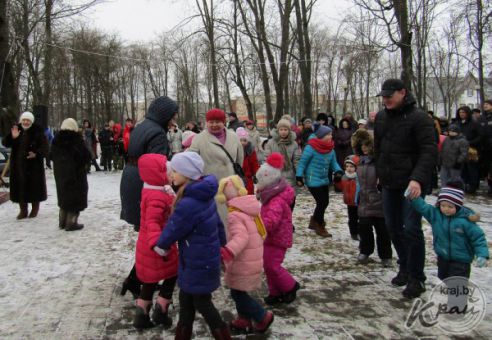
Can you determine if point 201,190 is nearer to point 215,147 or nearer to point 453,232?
point 215,147

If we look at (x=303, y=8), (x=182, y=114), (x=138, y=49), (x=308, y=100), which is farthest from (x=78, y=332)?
(x=182, y=114)

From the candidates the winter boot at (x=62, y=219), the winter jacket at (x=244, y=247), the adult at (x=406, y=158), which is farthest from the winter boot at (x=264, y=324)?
the winter boot at (x=62, y=219)

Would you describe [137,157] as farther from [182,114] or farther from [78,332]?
[182,114]

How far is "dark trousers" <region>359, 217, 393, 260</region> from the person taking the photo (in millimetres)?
5062

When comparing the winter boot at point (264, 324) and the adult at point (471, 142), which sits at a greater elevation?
the adult at point (471, 142)

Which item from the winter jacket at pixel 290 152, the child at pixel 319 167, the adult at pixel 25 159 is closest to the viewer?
the child at pixel 319 167

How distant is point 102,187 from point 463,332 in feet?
32.4

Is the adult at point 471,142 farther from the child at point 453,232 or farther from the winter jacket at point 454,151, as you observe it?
the child at point 453,232

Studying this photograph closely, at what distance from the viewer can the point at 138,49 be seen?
43.0 meters

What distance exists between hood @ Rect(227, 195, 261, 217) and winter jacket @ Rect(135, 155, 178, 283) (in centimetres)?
53

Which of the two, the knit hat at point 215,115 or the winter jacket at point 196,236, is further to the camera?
the knit hat at point 215,115

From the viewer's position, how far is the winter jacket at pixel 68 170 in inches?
269

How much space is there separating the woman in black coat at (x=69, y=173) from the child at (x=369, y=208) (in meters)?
4.16

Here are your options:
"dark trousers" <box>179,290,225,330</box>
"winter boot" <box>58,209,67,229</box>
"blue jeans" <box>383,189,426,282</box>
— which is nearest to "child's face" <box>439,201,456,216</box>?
"blue jeans" <box>383,189,426,282</box>
